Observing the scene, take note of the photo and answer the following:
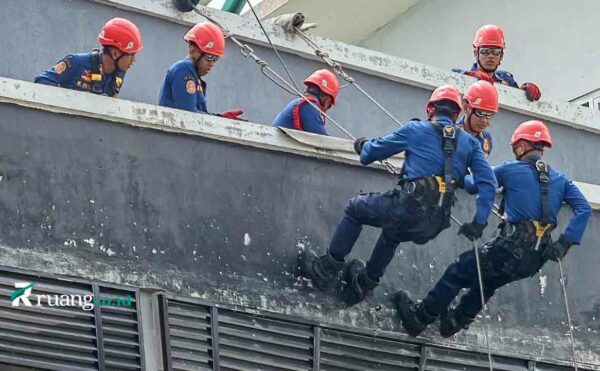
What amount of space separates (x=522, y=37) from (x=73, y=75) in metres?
8.38

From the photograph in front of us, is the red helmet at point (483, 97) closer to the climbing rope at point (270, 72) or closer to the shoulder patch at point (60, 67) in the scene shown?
the climbing rope at point (270, 72)

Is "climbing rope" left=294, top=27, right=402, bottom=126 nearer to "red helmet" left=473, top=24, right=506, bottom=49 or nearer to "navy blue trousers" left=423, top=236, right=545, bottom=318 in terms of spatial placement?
"red helmet" left=473, top=24, right=506, bottom=49

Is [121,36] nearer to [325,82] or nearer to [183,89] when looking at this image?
[183,89]

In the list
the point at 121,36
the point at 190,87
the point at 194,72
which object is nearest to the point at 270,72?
the point at 194,72

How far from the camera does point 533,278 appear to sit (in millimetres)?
13203

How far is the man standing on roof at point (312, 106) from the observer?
12.5 metres

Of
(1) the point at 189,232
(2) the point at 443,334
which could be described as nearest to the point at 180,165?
(1) the point at 189,232

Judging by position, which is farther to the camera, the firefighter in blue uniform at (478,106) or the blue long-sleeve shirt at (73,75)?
the firefighter in blue uniform at (478,106)

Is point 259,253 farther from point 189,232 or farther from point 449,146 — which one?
point 449,146

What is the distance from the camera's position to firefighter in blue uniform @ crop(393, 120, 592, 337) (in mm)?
11953

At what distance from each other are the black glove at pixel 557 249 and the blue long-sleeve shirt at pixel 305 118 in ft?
6.18

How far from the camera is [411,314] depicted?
12266 mm

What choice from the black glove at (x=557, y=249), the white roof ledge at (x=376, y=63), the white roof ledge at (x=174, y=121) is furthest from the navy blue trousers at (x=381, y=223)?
the white roof ledge at (x=376, y=63)

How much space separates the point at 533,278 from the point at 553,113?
76.0 inches
